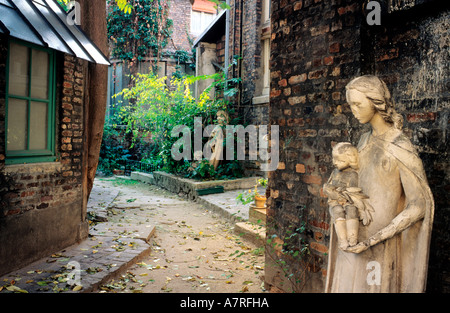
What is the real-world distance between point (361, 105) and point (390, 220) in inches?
26.0

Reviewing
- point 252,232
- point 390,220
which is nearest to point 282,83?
point 390,220

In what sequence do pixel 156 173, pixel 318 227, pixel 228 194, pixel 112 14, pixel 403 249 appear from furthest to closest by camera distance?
pixel 112 14
pixel 156 173
pixel 228 194
pixel 318 227
pixel 403 249

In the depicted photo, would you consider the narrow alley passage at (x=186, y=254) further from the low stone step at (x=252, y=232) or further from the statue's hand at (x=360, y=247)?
the statue's hand at (x=360, y=247)

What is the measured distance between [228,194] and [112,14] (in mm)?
11444

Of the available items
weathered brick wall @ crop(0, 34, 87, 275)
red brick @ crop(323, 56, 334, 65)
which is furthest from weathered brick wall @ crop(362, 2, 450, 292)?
weathered brick wall @ crop(0, 34, 87, 275)

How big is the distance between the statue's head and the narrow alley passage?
2807mm

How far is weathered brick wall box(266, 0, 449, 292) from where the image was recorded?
9.38ft

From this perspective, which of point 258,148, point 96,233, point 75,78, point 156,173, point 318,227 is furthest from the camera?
point 156,173

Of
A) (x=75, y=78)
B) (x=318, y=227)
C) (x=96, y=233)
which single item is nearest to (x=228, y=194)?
(x=96, y=233)

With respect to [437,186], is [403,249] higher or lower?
lower

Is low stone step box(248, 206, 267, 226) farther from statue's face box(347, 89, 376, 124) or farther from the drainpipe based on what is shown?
the drainpipe

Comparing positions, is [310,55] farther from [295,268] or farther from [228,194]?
[228,194]

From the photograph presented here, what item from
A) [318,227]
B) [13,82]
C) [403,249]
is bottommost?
[318,227]

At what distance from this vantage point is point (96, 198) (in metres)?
9.01
